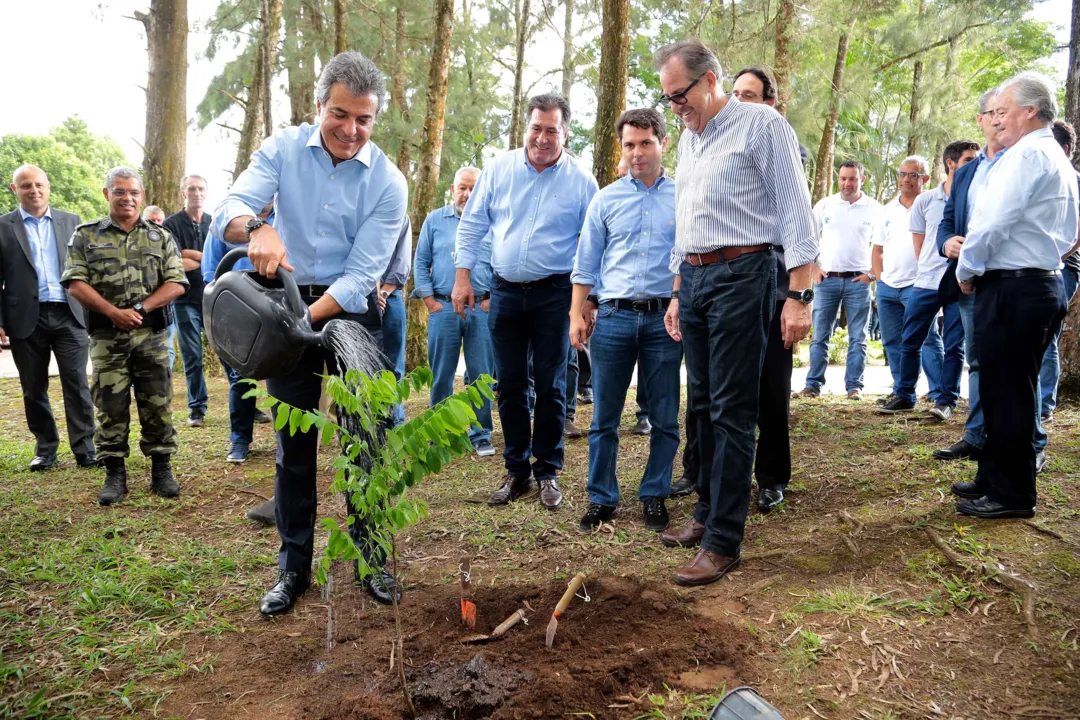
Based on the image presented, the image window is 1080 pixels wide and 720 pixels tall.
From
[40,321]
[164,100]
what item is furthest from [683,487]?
[164,100]

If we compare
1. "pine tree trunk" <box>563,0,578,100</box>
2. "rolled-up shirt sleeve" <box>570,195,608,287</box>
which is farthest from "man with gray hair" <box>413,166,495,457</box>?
"pine tree trunk" <box>563,0,578,100</box>

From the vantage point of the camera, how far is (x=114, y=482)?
15.0ft

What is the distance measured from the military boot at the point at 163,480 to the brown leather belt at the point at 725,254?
3619mm

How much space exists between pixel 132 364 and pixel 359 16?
11.5 m

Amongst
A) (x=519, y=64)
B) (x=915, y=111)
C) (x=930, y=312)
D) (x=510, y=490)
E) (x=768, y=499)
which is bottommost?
(x=510, y=490)

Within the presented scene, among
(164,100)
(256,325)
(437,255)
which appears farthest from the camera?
(164,100)

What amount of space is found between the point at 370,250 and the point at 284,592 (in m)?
1.51

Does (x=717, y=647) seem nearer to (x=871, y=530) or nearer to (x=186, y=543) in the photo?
(x=871, y=530)

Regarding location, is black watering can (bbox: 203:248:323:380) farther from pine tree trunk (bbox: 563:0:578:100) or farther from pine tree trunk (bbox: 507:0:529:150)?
pine tree trunk (bbox: 563:0:578:100)

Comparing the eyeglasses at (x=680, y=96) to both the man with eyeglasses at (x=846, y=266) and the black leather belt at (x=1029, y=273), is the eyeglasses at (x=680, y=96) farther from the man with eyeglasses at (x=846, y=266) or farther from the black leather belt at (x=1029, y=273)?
the man with eyeglasses at (x=846, y=266)

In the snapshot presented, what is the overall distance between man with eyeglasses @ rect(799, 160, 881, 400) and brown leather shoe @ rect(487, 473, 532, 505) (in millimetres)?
3782

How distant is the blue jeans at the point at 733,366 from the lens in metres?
3.12

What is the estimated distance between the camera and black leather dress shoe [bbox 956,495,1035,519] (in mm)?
3393

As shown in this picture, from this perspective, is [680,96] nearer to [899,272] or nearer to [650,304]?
[650,304]
